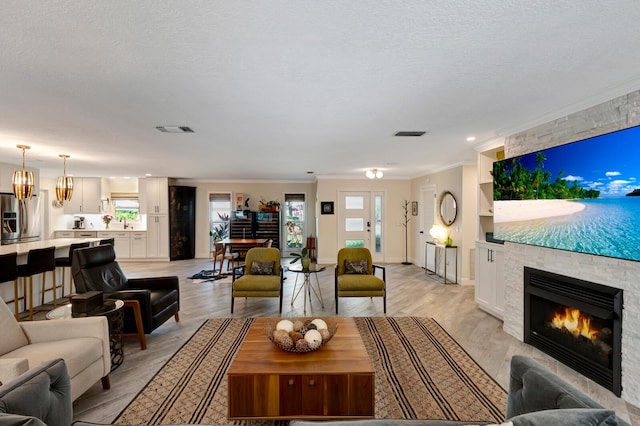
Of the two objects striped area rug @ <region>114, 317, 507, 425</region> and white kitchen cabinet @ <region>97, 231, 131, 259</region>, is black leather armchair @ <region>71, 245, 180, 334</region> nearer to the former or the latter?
striped area rug @ <region>114, 317, 507, 425</region>

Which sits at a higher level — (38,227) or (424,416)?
(38,227)

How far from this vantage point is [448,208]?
21.8ft

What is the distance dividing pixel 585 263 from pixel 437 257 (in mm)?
4323

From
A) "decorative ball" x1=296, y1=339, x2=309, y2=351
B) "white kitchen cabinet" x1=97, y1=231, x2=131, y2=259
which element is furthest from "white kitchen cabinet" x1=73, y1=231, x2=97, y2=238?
"decorative ball" x1=296, y1=339, x2=309, y2=351

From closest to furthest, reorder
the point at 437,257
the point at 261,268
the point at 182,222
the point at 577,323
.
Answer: the point at 577,323, the point at 261,268, the point at 437,257, the point at 182,222

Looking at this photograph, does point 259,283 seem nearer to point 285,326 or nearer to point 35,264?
point 285,326

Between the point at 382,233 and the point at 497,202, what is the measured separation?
486 centimetres

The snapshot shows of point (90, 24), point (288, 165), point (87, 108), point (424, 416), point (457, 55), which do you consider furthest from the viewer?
point (288, 165)

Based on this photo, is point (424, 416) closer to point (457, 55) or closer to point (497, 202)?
point (457, 55)

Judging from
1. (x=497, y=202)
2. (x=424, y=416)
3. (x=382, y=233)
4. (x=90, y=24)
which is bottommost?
(x=424, y=416)

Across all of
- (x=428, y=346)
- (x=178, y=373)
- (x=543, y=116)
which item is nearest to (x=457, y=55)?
(x=543, y=116)

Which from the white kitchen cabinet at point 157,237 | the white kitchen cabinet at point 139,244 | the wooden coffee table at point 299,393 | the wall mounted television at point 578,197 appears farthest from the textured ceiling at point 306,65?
the white kitchen cabinet at point 139,244

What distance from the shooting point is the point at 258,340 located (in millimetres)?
2650

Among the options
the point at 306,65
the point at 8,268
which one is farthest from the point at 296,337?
the point at 8,268
